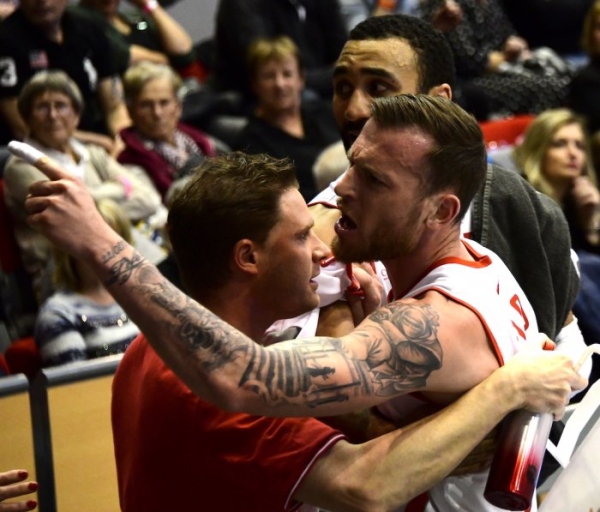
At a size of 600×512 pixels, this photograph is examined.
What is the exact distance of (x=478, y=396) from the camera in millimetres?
2031

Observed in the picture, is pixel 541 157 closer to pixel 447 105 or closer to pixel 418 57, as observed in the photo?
pixel 418 57

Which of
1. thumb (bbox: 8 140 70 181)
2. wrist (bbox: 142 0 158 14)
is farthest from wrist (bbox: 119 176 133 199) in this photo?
thumb (bbox: 8 140 70 181)

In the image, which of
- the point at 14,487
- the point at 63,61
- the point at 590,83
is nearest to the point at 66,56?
the point at 63,61

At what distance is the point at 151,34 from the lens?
6715 mm

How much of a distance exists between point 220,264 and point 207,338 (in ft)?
1.19

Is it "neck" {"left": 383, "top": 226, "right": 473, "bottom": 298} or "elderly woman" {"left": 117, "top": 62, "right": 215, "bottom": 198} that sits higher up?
"neck" {"left": 383, "top": 226, "right": 473, "bottom": 298}

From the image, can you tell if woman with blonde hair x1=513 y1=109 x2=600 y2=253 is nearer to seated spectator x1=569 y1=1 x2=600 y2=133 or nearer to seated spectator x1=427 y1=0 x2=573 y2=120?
seated spectator x1=569 y1=1 x2=600 y2=133

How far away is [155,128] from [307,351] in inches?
147

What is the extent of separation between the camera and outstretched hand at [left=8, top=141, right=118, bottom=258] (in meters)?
1.69

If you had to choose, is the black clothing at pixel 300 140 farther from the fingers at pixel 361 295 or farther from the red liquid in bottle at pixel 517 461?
the red liquid in bottle at pixel 517 461

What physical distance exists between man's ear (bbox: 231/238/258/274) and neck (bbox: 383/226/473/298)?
27 cm

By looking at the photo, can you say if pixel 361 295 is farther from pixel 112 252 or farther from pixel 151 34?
pixel 151 34

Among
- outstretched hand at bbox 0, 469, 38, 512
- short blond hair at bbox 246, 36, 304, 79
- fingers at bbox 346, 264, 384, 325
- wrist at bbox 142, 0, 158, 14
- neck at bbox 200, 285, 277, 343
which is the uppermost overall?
neck at bbox 200, 285, 277, 343

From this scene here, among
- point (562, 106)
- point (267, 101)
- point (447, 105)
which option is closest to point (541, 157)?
point (267, 101)
